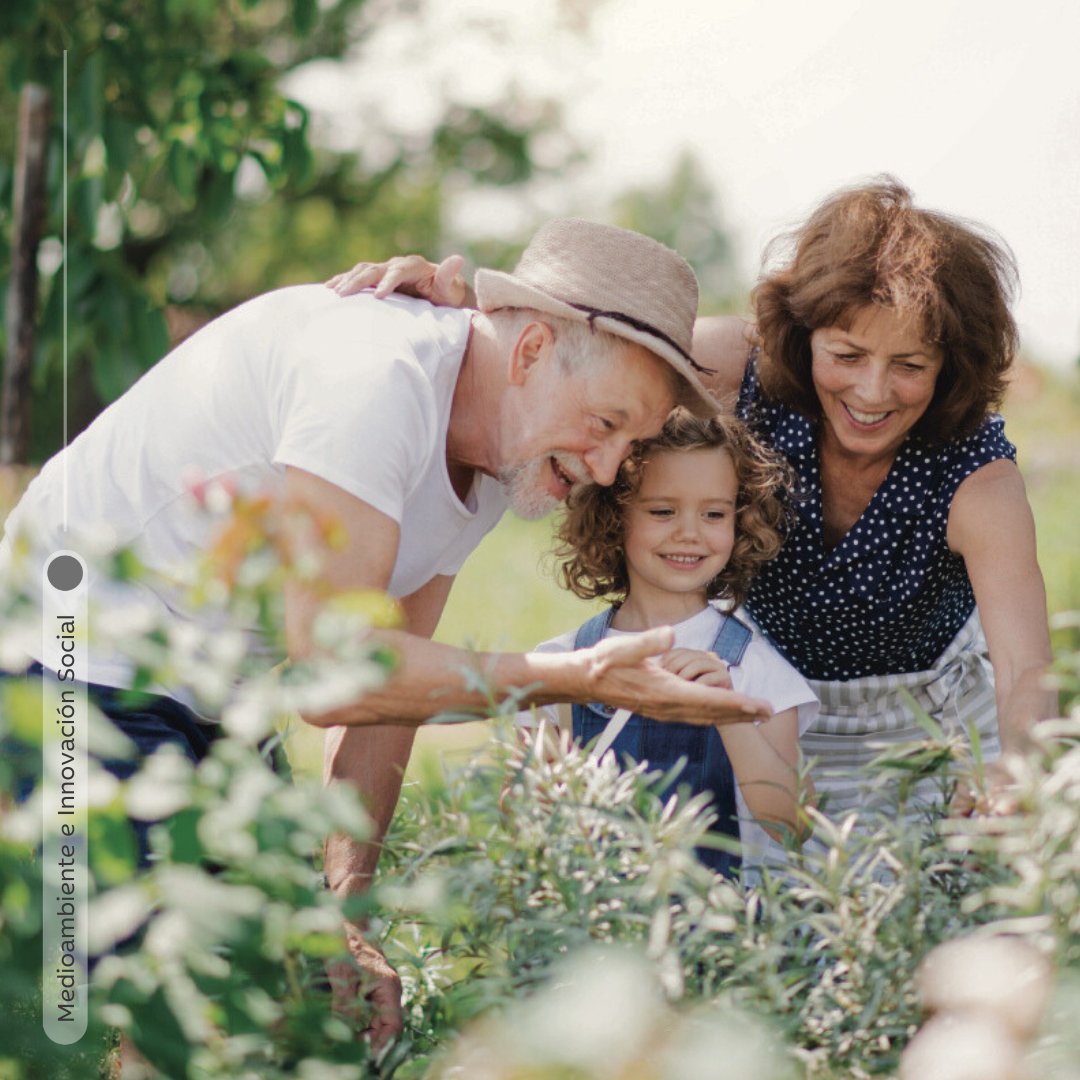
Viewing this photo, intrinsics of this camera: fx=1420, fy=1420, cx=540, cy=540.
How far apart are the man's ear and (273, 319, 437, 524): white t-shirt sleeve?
24cm

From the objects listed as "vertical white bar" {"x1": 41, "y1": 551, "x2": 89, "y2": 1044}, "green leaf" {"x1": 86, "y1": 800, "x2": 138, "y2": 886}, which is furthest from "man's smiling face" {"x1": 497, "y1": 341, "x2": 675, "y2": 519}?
"green leaf" {"x1": 86, "y1": 800, "x2": 138, "y2": 886}

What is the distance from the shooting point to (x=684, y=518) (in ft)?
9.53

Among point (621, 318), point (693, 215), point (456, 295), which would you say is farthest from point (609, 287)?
point (693, 215)

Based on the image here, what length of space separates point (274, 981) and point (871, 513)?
6.22ft

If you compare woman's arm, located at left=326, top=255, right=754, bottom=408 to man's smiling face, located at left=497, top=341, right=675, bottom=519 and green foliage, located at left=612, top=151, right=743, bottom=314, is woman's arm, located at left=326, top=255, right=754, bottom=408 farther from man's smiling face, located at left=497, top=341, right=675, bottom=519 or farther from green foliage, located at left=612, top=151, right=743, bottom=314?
green foliage, located at left=612, top=151, right=743, bottom=314

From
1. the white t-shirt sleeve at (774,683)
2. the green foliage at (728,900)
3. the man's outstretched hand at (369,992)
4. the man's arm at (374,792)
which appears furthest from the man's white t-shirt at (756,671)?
the green foliage at (728,900)

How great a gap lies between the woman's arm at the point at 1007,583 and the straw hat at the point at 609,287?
1.99 feet

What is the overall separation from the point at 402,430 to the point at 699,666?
0.63 metres

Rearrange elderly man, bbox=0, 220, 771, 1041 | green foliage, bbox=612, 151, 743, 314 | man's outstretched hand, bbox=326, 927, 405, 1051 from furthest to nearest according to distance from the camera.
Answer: green foliage, bbox=612, 151, 743, 314 < elderly man, bbox=0, 220, 771, 1041 < man's outstretched hand, bbox=326, 927, 405, 1051

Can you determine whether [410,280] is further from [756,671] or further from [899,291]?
[756,671]

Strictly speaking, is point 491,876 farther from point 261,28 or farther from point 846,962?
point 261,28

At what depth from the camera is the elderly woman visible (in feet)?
8.87

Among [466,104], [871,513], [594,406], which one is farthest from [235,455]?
[466,104]

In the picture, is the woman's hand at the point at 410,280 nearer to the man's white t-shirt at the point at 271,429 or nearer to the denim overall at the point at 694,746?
the man's white t-shirt at the point at 271,429
